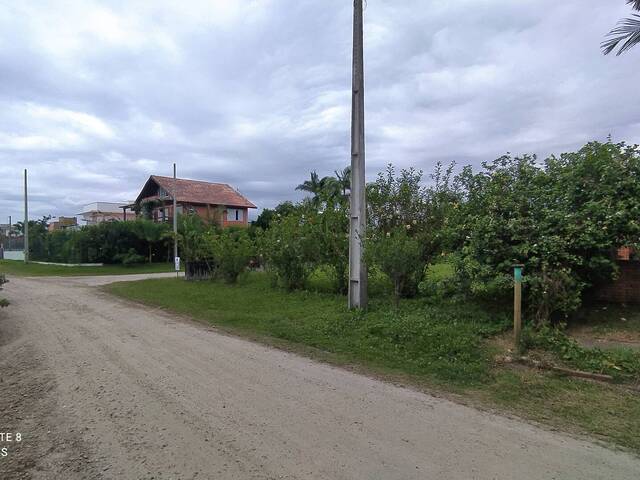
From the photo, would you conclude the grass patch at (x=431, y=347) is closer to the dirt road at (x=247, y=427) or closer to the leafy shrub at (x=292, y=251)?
the dirt road at (x=247, y=427)

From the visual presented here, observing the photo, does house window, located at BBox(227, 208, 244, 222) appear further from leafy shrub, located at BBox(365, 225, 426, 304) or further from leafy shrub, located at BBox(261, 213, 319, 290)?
leafy shrub, located at BBox(365, 225, 426, 304)

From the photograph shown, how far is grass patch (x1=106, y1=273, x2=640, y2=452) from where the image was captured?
14.9 feet

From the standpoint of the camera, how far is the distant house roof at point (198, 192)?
4572 centimetres

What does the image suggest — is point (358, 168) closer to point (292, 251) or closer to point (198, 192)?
point (292, 251)

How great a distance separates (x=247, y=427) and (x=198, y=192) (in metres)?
46.4

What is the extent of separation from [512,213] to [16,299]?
14725 millimetres

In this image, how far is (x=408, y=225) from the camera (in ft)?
34.5

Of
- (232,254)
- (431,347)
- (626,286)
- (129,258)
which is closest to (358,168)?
(431,347)

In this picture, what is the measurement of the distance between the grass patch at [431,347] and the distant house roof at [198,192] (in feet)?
114

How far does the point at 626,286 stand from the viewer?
827cm

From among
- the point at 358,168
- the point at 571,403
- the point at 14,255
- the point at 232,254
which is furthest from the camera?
the point at 14,255

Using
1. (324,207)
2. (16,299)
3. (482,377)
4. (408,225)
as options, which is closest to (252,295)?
(324,207)

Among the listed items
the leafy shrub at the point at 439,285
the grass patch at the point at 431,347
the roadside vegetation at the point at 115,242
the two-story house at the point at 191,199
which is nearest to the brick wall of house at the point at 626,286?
the grass patch at the point at 431,347

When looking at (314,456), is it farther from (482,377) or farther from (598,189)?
(598,189)
